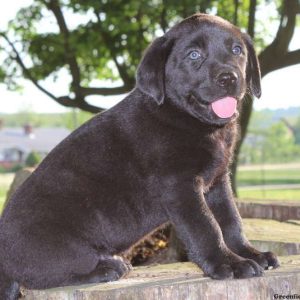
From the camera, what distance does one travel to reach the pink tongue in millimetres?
3582

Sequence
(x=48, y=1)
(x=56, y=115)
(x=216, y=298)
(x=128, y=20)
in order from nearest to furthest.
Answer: (x=216, y=298) → (x=128, y=20) → (x=48, y=1) → (x=56, y=115)

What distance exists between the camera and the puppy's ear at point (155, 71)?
364 centimetres

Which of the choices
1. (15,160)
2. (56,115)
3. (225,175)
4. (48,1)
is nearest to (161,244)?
(225,175)

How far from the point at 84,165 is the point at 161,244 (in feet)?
12.9

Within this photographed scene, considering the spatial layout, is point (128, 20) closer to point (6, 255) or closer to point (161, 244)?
point (161, 244)

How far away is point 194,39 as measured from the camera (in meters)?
3.59

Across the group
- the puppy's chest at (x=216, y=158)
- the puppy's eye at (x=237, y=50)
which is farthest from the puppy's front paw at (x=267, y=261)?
the puppy's eye at (x=237, y=50)

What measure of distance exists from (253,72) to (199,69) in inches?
21.7

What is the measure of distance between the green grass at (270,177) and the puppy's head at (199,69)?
34.6m

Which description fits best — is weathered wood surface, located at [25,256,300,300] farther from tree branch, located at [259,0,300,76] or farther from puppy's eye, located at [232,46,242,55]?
tree branch, located at [259,0,300,76]

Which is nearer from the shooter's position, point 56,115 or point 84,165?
point 84,165

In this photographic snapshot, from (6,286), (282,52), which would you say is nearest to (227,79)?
(6,286)

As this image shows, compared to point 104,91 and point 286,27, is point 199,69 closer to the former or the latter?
point 286,27

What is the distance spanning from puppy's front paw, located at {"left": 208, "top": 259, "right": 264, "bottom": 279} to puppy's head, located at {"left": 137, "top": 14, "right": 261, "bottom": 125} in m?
0.80
